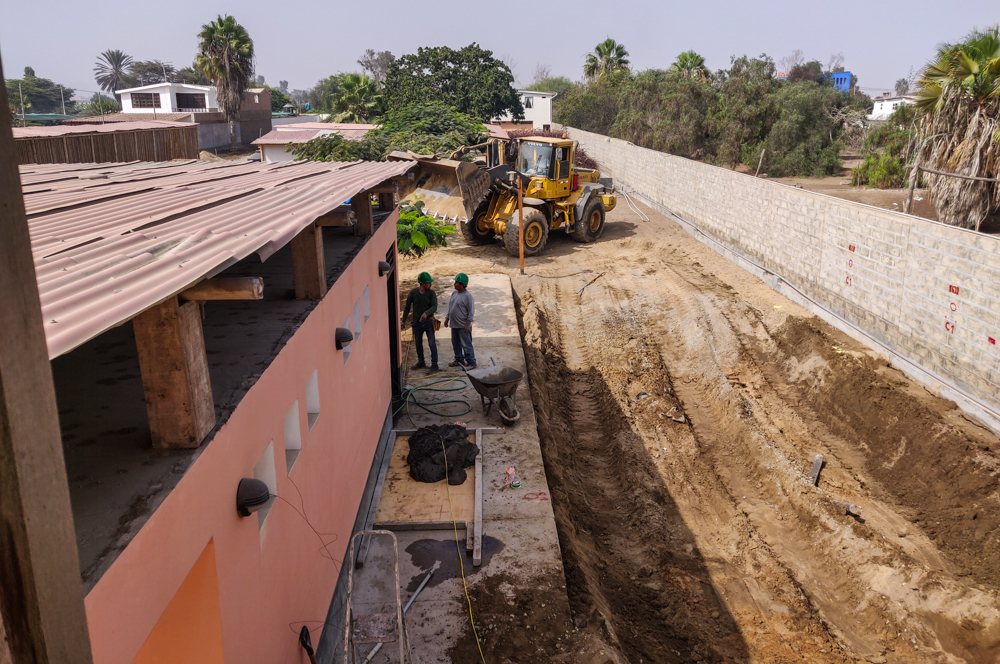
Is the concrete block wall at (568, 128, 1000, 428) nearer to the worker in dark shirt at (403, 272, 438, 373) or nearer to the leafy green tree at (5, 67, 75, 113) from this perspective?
the worker in dark shirt at (403, 272, 438, 373)

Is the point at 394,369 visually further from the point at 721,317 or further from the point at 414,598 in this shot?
the point at 721,317

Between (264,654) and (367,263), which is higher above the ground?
(367,263)

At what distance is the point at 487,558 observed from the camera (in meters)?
7.14

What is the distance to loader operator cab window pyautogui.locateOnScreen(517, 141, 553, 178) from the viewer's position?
1939cm

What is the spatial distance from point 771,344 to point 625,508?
222 inches

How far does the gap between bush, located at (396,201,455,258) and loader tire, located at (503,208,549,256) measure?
1858mm

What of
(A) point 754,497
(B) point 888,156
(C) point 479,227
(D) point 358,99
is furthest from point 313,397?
(D) point 358,99

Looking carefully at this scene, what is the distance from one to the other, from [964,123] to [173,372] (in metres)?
15.6

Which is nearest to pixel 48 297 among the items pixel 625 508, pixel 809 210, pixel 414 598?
pixel 414 598

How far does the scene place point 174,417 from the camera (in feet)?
10.2

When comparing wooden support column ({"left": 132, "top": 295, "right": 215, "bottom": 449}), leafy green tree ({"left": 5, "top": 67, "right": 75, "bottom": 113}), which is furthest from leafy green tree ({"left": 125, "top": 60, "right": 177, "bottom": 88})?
wooden support column ({"left": 132, "top": 295, "right": 215, "bottom": 449})

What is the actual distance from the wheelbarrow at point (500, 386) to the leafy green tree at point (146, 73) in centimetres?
10786

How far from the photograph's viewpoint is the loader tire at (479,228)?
19.9 m

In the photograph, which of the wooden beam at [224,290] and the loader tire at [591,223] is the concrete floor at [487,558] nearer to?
the wooden beam at [224,290]
